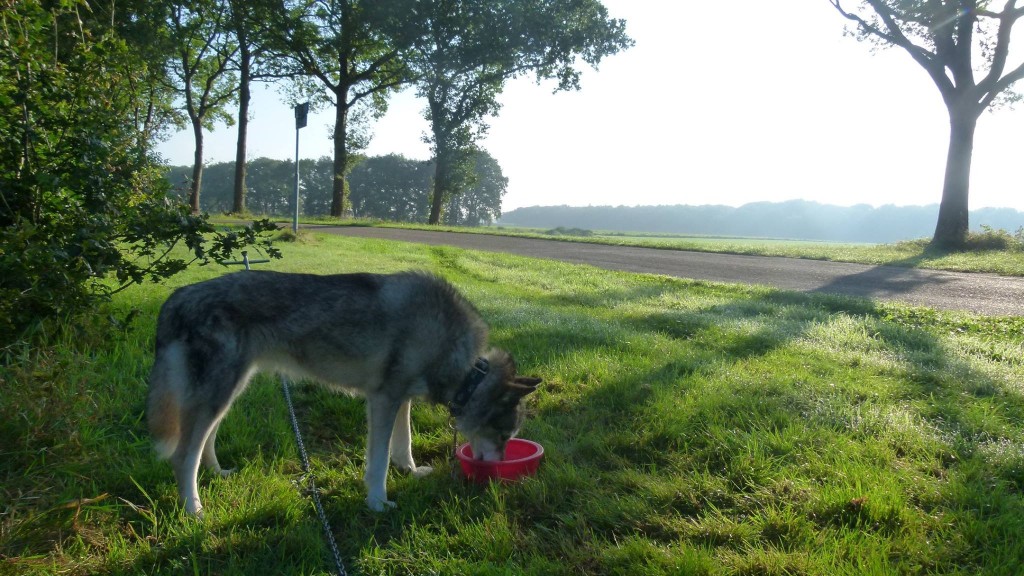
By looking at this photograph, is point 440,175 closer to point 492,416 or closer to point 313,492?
point 492,416

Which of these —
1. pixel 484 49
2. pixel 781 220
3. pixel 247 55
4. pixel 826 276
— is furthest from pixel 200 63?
pixel 781 220

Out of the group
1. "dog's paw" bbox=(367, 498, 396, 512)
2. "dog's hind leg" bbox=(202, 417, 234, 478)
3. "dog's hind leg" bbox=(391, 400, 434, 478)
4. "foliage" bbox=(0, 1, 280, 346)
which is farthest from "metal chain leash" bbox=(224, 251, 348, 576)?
"foliage" bbox=(0, 1, 280, 346)

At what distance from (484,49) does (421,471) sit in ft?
108

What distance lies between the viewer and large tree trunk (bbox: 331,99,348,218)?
110 ft

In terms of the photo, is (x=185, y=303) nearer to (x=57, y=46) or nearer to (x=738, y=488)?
(x=57, y=46)

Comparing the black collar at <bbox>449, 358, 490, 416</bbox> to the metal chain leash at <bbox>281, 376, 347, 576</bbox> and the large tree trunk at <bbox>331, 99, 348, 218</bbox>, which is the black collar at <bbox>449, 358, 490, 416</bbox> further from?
the large tree trunk at <bbox>331, 99, 348, 218</bbox>

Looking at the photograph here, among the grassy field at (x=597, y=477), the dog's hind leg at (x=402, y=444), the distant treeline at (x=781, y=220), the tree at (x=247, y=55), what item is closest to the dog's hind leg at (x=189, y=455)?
the grassy field at (x=597, y=477)

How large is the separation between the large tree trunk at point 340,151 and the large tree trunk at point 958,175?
92.1 ft

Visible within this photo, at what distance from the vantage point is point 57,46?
14.9 ft

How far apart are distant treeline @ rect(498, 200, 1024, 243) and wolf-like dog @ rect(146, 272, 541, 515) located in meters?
95.7

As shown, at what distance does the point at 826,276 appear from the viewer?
44.3ft

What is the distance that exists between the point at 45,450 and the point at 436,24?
32953 mm

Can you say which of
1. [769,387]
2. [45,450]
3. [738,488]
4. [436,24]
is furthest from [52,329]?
[436,24]

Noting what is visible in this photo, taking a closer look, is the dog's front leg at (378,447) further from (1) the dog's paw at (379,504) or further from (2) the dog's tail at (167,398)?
(2) the dog's tail at (167,398)
